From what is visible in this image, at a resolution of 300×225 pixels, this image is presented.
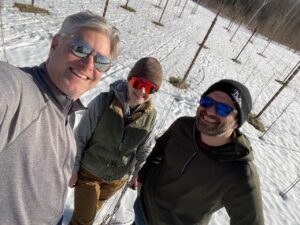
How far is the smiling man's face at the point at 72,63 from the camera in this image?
3.69 ft

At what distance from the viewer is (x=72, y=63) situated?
3.79 ft

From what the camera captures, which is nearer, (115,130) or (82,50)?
(82,50)

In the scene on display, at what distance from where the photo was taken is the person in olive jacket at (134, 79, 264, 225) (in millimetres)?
1544

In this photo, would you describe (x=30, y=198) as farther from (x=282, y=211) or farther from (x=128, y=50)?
(x=128, y=50)

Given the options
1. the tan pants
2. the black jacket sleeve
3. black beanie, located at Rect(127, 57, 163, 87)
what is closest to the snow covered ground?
the tan pants

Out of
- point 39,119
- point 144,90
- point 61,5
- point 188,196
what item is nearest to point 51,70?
point 39,119

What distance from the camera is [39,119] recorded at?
1.01m

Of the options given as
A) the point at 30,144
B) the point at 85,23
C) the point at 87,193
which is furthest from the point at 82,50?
the point at 87,193

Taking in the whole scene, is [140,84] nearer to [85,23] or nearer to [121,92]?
[121,92]

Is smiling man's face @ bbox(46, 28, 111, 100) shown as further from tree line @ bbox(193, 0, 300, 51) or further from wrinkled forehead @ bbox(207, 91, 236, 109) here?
tree line @ bbox(193, 0, 300, 51)

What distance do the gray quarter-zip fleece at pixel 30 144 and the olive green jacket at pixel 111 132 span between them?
0.58 metres

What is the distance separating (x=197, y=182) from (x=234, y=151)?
1.14 ft

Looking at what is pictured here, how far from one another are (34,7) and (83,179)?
785cm

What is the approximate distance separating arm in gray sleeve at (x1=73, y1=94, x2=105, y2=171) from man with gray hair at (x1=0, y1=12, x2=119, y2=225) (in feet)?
1.51
